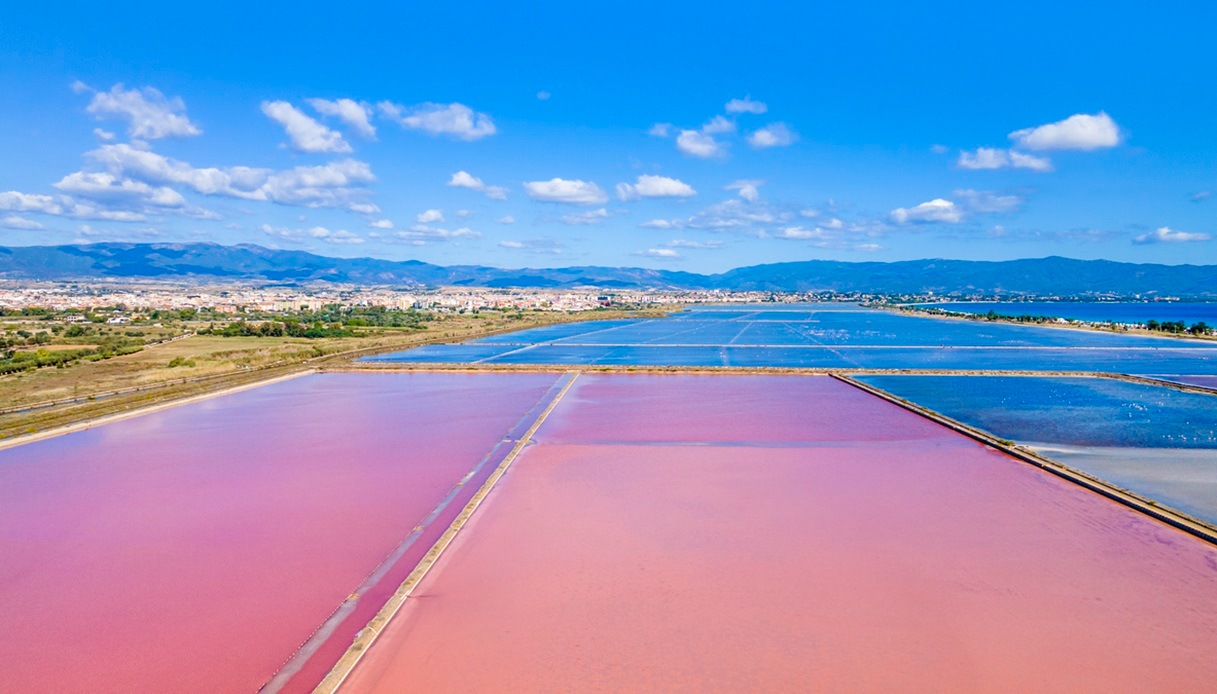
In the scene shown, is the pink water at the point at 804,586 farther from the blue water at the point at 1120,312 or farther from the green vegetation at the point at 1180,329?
the blue water at the point at 1120,312

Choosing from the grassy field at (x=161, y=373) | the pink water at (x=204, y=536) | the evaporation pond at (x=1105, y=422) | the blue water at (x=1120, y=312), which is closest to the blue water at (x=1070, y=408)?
the evaporation pond at (x=1105, y=422)

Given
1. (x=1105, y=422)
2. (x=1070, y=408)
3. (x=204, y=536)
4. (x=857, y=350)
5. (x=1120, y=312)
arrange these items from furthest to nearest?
(x=1120, y=312) < (x=857, y=350) < (x=1070, y=408) < (x=1105, y=422) < (x=204, y=536)

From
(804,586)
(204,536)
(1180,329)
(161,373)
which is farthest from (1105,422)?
(1180,329)

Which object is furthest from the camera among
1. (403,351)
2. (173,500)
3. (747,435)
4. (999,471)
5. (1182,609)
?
(403,351)

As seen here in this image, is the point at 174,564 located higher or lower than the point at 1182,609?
lower

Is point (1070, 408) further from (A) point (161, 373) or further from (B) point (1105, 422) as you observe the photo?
(A) point (161, 373)

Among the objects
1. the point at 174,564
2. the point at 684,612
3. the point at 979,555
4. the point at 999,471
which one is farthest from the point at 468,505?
the point at 999,471

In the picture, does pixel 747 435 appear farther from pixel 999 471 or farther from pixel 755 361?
pixel 755 361

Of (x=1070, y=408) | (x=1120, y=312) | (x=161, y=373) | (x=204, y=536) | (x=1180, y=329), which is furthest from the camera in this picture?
(x=1120, y=312)
